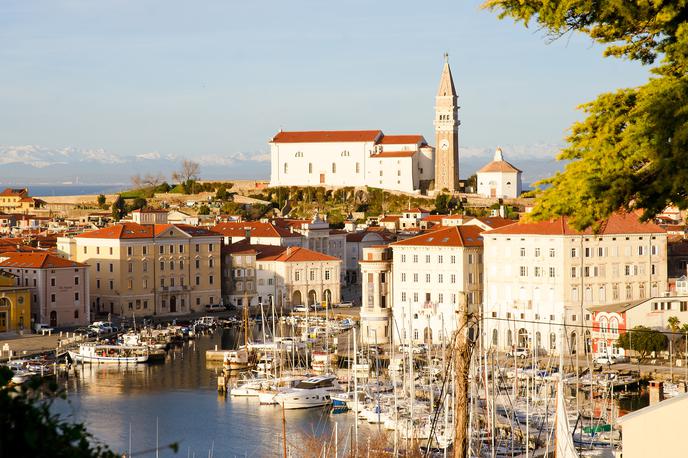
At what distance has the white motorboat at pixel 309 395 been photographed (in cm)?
3359

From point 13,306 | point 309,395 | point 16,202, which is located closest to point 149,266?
point 13,306

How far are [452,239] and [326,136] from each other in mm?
42735

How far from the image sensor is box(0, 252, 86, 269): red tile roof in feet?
157

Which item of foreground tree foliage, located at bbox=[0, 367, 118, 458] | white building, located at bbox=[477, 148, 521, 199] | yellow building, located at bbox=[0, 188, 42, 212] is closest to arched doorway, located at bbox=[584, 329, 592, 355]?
foreground tree foliage, located at bbox=[0, 367, 118, 458]

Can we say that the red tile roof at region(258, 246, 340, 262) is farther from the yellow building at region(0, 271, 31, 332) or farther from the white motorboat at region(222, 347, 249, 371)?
the white motorboat at region(222, 347, 249, 371)

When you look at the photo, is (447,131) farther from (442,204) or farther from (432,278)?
(432,278)

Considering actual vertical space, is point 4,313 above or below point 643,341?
above

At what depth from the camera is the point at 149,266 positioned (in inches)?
2095

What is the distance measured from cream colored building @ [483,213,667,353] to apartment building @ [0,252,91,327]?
53.1 ft

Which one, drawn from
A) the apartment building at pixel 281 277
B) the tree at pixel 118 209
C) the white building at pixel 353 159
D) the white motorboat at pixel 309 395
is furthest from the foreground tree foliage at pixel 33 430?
the white building at pixel 353 159

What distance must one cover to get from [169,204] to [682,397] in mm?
79657

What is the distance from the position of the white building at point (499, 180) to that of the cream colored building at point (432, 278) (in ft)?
125

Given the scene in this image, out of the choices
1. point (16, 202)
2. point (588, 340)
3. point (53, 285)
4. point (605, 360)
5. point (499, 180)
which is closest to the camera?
point (605, 360)

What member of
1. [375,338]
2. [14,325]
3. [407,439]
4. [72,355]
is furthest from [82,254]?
[407,439]
